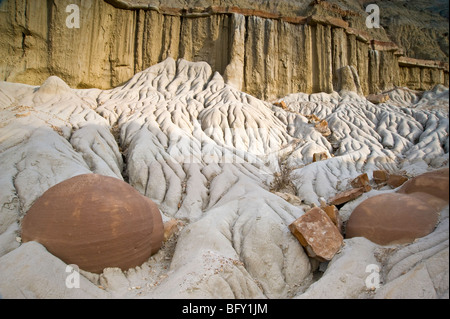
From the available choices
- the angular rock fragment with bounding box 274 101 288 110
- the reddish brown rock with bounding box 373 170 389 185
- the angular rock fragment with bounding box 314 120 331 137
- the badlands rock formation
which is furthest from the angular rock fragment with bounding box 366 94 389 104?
the reddish brown rock with bounding box 373 170 389 185

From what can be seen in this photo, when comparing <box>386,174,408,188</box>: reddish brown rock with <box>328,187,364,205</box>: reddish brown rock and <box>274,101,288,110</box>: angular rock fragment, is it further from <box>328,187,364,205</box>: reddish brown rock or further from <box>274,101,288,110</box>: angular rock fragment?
<box>274,101,288,110</box>: angular rock fragment

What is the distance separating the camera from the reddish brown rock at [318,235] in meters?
8.85

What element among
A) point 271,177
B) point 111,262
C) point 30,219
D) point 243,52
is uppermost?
point 243,52

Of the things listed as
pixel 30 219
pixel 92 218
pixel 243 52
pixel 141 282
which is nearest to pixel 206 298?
pixel 141 282

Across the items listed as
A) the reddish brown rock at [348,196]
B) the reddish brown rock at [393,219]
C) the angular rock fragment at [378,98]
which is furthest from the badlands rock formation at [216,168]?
the angular rock fragment at [378,98]

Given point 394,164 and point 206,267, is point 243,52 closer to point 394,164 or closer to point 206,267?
point 394,164

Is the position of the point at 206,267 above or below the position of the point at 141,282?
above

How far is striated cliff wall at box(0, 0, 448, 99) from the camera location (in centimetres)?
2569

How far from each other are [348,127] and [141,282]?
952 inches

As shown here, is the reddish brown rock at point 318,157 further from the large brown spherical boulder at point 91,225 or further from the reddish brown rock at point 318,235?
the large brown spherical boulder at point 91,225

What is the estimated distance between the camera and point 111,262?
7996 mm

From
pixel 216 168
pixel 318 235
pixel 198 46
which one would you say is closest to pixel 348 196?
pixel 318 235

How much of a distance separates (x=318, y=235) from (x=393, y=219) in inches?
79.4

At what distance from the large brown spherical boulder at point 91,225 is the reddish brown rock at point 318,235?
14.8 feet
